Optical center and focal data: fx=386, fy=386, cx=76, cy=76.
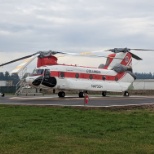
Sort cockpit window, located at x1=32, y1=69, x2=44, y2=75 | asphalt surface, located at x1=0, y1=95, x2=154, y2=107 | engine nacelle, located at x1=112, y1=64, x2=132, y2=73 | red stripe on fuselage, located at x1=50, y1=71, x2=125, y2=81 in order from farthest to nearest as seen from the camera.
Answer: engine nacelle, located at x1=112, y1=64, x2=132, y2=73 < red stripe on fuselage, located at x1=50, y1=71, x2=125, y2=81 < cockpit window, located at x1=32, y1=69, x2=44, y2=75 < asphalt surface, located at x1=0, y1=95, x2=154, y2=107

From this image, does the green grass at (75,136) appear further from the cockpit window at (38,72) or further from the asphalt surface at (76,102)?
the cockpit window at (38,72)

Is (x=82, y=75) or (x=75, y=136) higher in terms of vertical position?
(x=82, y=75)

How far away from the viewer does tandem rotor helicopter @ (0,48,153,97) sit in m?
34.2

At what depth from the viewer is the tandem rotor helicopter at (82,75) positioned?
3416cm

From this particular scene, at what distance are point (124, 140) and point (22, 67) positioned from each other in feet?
80.6

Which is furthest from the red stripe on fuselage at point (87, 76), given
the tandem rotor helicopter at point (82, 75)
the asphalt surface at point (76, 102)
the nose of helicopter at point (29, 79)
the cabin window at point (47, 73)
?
the asphalt surface at point (76, 102)

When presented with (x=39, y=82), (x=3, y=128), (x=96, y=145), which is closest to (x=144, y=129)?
(x=96, y=145)

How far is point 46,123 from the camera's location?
13438 mm

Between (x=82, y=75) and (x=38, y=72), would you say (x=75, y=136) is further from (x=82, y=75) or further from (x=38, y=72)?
(x=82, y=75)

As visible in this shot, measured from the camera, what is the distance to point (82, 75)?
1465 inches

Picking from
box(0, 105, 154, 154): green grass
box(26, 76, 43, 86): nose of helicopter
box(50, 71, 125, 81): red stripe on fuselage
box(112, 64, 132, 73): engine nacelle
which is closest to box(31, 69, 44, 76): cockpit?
box(26, 76, 43, 86): nose of helicopter

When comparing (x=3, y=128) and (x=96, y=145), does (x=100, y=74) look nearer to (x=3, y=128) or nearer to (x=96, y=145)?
(x=3, y=128)

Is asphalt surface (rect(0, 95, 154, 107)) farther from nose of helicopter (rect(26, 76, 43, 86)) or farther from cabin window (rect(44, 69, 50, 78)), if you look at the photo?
cabin window (rect(44, 69, 50, 78))

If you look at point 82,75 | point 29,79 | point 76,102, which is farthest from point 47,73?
point 76,102
